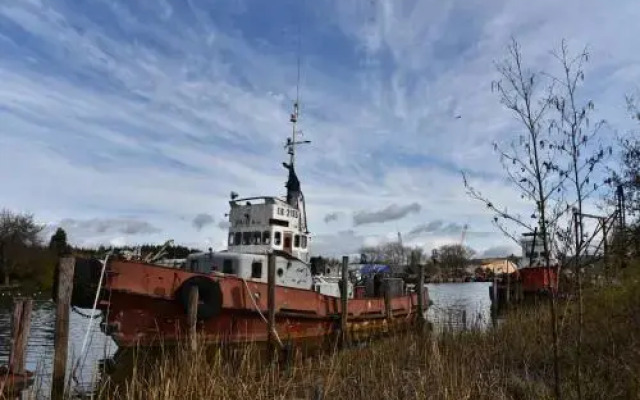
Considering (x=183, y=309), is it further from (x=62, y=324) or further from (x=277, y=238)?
(x=277, y=238)

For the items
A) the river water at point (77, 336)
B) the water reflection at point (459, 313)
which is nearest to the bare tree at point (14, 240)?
the river water at point (77, 336)

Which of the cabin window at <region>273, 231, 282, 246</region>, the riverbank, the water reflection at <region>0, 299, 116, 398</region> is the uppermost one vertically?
the cabin window at <region>273, 231, 282, 246</region>

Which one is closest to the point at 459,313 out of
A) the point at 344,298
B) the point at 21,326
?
the point at 344,298

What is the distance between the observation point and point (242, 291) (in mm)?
14742

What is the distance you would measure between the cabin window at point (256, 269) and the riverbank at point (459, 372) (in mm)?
7729

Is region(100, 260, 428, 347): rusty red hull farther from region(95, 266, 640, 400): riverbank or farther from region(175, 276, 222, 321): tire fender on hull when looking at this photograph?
region(95, 266, 640, 400): riverbank

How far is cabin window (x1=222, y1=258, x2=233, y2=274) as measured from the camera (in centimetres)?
1654

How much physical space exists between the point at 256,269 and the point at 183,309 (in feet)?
10.1

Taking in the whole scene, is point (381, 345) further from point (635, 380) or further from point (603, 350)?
point (635, 380)

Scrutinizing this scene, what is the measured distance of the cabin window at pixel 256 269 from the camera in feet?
54.9

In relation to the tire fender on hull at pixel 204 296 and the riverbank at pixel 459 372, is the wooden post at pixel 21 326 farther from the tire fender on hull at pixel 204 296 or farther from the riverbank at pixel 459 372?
the tire fender on hull at pixel 204 296

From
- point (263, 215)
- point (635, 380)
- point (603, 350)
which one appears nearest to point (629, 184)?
point (603, 350)

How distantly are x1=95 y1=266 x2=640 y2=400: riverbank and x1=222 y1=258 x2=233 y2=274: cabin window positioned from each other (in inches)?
306

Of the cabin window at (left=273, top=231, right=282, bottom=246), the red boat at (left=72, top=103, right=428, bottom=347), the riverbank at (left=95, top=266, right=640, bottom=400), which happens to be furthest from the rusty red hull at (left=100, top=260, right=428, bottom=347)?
the riverbank at (left=95, top=266, right=640, bottom=400)
